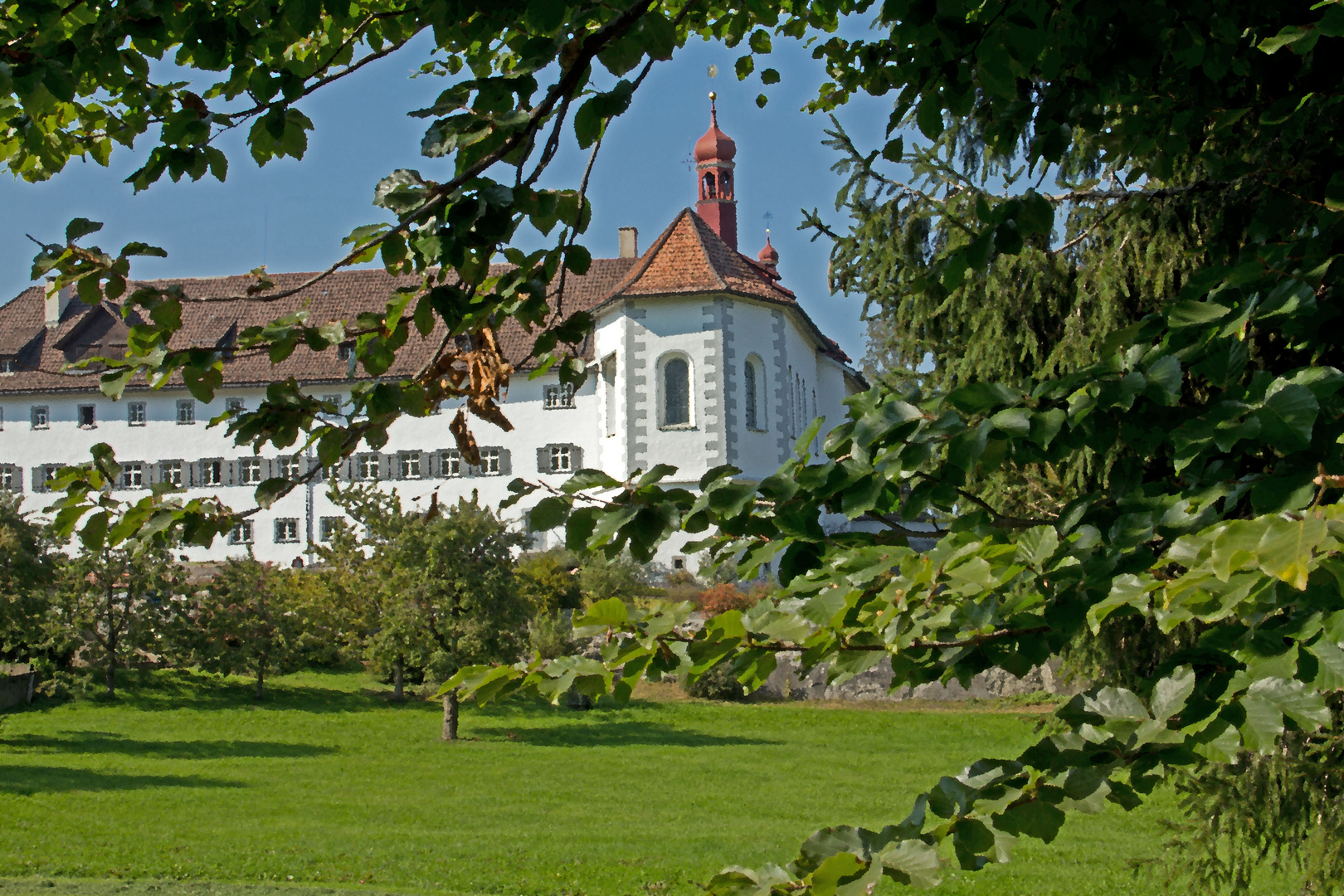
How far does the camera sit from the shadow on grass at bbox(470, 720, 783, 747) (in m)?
21.4

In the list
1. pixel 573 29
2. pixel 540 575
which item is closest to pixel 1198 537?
pixel 573 29

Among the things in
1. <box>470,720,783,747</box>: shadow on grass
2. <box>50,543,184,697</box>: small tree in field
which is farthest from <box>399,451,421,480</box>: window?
<box>470,720,783,747</box>: shadow on grass

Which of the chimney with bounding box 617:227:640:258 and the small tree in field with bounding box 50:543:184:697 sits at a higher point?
the chimney with bounding box 617:227:640:258

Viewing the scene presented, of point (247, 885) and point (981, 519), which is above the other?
point (981, 519)

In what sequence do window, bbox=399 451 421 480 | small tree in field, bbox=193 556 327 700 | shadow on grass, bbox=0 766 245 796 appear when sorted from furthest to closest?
1. window, bbox=399 451 421 480
2. small tree in field, bbox=193 556 327 700
3. shadow on grass, bbox=0 766 245 796

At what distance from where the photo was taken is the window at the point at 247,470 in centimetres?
4531

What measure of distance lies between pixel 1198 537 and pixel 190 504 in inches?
110

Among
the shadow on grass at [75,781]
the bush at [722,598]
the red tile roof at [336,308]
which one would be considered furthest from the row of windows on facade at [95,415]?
the shadow on grass at [75,781]

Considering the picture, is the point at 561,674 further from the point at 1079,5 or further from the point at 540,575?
the point at 540,575

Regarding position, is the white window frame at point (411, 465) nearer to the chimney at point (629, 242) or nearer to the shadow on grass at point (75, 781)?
the chimney at point (629, 242)

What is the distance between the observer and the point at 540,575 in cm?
3142

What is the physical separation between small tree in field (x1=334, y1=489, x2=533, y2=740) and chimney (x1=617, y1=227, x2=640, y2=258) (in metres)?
26.3

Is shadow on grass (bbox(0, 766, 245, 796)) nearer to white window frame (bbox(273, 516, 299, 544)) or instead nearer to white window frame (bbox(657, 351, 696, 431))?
white window frame (bbox(657, 351, 696, 431))

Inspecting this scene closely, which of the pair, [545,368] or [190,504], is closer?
[190,504]
